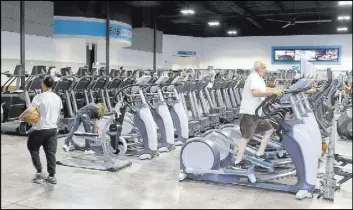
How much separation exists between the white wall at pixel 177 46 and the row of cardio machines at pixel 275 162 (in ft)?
57.3

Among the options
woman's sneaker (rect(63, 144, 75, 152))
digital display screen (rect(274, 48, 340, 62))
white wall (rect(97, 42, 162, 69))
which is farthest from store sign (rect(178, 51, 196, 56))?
woman's sneaker (rect(63, 144, 75, 152))

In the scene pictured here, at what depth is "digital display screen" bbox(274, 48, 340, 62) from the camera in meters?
20.1

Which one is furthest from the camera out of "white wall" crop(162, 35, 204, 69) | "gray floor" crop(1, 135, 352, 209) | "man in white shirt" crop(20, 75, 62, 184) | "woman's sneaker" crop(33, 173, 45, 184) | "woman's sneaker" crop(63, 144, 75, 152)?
"white wall" crop(162, 35, 204, 69)

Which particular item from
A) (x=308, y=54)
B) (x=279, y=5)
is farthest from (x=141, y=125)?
(x=308, y=54)

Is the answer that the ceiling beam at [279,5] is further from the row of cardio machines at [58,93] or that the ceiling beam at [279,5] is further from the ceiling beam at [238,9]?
the row of cardio machines at [58,93]

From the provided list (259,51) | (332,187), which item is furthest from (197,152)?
(259,51)

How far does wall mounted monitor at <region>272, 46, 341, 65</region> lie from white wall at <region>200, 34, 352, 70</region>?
22 cm

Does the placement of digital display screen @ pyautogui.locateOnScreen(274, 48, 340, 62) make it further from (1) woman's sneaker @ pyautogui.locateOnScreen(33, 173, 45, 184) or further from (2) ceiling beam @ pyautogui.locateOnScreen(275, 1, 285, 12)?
(1) woman's sneaker @ pyautogui.locateOnScreen(33, 173, 45, 184)

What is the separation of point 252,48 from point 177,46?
14.1ft

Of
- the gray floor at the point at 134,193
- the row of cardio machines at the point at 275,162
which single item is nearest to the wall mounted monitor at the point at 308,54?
Answer: the row of cardio machines at the point at 275,162

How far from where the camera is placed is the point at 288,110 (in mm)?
5008

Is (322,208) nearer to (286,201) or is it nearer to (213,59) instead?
(286,201)

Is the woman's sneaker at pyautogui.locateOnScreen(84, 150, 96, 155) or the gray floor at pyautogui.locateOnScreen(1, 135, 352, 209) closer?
the gray floor at pyautogui.locateOnScreen(1, 135, 352, 209)

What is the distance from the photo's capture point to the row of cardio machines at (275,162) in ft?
14.1
